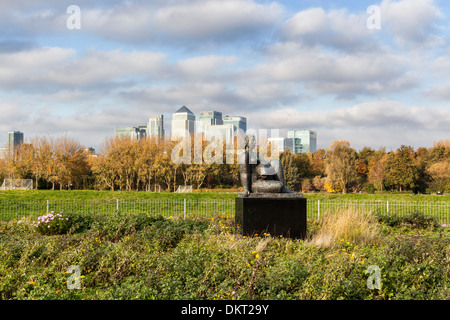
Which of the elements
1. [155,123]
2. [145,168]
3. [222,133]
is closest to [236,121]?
[222,133]

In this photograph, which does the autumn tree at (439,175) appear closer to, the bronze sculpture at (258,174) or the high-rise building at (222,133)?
the high-rise building at (222,133)

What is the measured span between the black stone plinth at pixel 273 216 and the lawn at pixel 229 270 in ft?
0.96

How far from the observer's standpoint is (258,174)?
9.06m

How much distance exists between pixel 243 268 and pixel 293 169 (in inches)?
1388

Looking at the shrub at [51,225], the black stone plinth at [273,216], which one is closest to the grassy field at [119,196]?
the shrub at [51,225]

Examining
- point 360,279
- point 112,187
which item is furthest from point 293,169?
point 360,279

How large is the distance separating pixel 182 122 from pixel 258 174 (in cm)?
4105

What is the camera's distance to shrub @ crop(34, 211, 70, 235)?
1096 centimetres

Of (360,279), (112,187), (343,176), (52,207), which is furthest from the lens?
(343,176)

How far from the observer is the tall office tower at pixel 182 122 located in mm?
40459

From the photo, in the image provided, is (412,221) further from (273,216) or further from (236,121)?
(236,121)

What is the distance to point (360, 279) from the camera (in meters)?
5.33

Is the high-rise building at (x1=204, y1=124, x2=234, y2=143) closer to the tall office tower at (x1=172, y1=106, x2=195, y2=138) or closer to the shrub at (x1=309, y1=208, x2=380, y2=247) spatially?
the tall office tower at (x1=172, y1=106, x2=195, y2=138)
